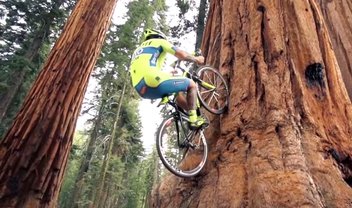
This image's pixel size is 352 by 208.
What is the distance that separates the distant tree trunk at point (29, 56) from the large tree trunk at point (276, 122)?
14.0m

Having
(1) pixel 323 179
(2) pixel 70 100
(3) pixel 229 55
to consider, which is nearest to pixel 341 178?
(1) pixel 323 179

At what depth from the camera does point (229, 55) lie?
16.4ft

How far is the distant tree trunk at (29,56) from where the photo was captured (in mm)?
16328

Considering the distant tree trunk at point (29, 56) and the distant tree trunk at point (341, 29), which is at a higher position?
the distant tree trunk at point (29, 56)

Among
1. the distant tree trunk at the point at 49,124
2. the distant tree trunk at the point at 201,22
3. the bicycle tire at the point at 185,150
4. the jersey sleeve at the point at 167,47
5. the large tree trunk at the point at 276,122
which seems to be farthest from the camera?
A: the distant tree trunk at the point at 201,22

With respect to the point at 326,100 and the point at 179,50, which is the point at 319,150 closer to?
the point at 326,100

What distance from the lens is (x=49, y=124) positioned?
3.76m

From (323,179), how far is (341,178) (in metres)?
0.21

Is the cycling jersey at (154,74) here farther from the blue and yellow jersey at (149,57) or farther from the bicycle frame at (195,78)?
the bicycle frame at (195,78)

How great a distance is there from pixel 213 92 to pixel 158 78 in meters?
1.17

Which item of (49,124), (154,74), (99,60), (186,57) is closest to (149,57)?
(154,74)

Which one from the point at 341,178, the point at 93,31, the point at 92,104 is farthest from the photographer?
the point at 92,104

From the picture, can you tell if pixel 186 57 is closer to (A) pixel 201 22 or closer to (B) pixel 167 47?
(B) pixel 167 47

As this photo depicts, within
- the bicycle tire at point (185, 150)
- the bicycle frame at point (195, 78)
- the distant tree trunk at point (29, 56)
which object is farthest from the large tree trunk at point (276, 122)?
the distant tree trunk at point (29, 56)
